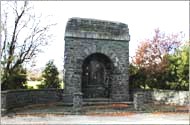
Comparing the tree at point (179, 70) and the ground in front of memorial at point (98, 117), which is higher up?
the tree at point (179, 70)

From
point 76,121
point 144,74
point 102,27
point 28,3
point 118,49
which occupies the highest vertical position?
point 28,3

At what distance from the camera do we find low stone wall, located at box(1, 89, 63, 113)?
17.3 m

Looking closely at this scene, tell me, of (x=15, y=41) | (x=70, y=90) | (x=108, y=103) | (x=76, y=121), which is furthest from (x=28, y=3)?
(x=76, y=121)

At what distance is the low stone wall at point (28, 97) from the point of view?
56.8 feet

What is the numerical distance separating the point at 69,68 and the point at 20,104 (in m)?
3.68

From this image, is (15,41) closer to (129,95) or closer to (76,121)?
(129,95)

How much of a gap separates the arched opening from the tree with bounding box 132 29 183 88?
3108mm

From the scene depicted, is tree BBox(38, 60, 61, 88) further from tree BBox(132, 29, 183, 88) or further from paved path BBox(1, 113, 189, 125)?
paved path BBox(1, 113, 189, 125)

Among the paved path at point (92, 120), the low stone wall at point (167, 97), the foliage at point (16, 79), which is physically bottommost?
the paved path at point (92, 120)

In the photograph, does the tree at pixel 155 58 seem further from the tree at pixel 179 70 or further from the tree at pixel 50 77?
the tree at pixel 50 77

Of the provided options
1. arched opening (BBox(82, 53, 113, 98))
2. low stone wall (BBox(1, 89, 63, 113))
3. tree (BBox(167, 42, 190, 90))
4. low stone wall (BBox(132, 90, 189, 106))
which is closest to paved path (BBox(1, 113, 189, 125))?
low stone wall (BBox(1, 89, 63, 113))

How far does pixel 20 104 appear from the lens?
19.1 metres

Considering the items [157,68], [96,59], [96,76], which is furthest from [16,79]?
[157,68]

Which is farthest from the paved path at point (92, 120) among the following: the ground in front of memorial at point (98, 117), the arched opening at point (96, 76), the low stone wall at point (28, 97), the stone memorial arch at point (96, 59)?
the arched opening at point (96, 76)
